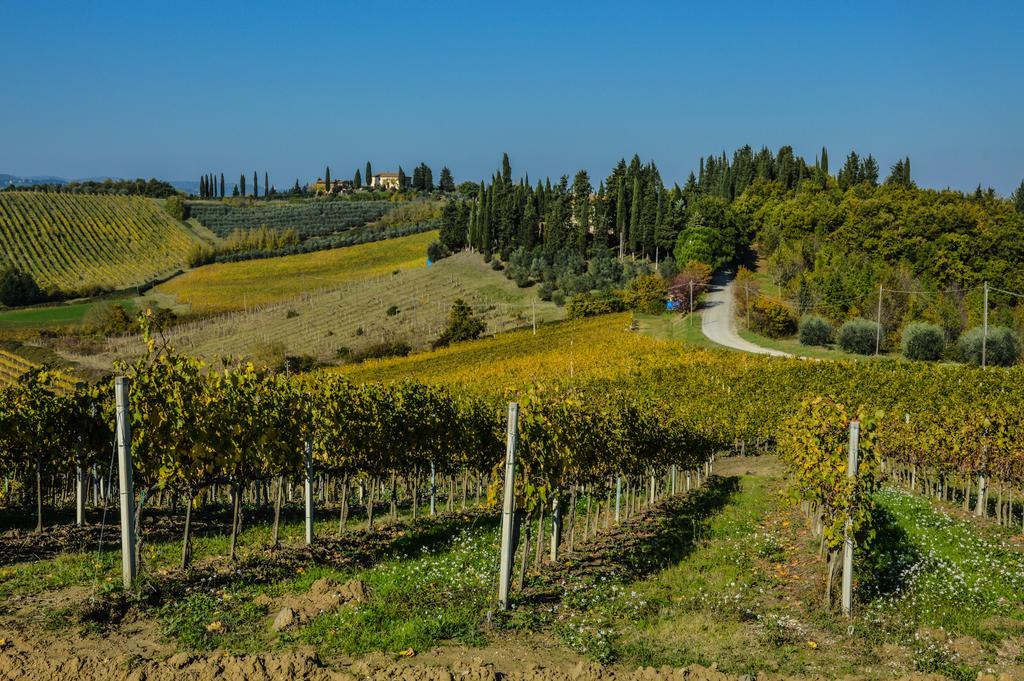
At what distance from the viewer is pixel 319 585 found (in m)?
12.9

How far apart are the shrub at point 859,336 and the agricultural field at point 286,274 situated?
253 feet

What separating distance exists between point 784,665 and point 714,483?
90.5ft

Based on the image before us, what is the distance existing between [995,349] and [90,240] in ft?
456

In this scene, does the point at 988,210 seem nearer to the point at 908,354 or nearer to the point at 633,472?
the point at 908,354

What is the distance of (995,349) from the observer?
57875 mm

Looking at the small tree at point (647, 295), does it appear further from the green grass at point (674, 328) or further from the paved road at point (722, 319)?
the paved road at point (722, 319)

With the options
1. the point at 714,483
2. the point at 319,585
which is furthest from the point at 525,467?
the point at 714,483

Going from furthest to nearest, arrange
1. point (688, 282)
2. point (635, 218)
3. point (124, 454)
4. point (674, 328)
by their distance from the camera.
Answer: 1. point (635, 218)
2. point (688, 282)
3. point (674, 328)
4. point (124, 454)

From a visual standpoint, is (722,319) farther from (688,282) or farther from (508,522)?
(508,522)

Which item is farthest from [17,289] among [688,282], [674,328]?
[674,328]

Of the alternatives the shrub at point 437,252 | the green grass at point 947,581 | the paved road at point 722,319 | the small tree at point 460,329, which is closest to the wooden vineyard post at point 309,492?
the green grass at point 947,581

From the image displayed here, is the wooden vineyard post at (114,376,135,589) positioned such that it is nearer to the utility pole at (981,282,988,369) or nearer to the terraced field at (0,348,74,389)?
the utility pole at (981,282,988,369)

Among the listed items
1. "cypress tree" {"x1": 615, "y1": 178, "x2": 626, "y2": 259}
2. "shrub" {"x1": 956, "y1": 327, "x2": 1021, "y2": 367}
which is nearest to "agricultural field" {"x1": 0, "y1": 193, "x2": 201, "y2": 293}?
"cypress tree" {"x1": 615, "y1": 178, "x2": 626, "y2": 259}

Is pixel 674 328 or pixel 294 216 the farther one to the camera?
pixel 294 216
